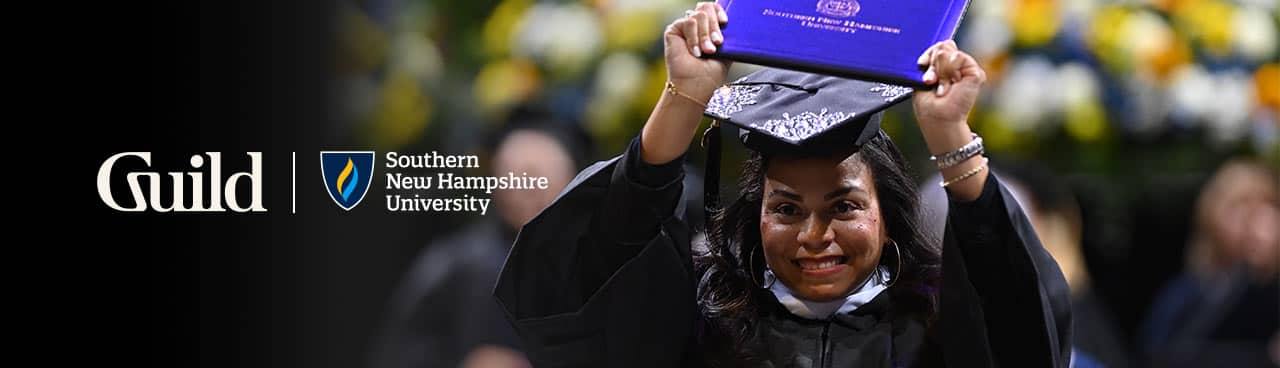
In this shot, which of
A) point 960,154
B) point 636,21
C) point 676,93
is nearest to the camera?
point 960,154

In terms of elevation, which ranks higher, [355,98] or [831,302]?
[831,302]

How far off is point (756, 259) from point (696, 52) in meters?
0.29

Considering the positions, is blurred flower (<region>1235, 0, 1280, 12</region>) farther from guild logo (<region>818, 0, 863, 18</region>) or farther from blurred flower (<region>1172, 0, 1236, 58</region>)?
guild logo (<region>818, 0, 863, 18</region>)

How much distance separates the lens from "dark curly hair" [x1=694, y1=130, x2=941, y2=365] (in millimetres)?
1874

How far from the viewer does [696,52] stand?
179cm

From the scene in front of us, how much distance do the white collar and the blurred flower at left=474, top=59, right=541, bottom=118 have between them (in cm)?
122

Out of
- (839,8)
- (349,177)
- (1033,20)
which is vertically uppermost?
(839,8)

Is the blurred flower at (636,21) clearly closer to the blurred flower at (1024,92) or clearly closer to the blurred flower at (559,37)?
the blurred flower at (559,37)

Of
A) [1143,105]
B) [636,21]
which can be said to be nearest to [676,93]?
[636,21]

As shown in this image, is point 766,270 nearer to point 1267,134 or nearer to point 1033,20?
point 1033,20

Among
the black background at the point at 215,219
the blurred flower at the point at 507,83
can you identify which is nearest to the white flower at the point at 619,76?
the blurred flower at the point at 507,83

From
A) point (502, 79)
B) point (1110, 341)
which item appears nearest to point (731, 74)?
point (502, 79)

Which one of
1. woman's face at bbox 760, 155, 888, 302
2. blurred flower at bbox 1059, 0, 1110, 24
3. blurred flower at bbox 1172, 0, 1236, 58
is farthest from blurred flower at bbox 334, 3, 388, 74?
blurred flower at bbox 1172, 0, 1236, 58

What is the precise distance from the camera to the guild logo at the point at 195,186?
3.01 meters
